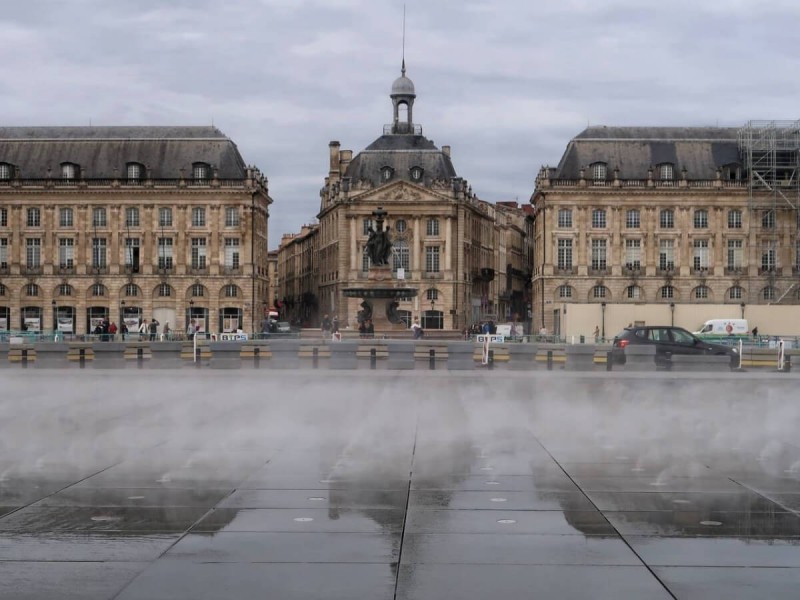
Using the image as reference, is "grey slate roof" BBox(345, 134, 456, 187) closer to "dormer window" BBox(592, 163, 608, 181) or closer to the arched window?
"dormer window" BBox(592, 163, 608, 181)

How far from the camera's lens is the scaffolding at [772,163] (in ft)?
316

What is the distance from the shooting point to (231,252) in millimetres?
104812

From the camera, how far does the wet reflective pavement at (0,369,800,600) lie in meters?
9.35

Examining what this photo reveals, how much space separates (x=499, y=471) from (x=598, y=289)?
90250mm

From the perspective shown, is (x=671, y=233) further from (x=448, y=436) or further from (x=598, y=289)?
(x=448, y=436)

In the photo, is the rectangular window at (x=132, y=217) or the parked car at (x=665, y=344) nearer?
the parked car at (x=665, y=344)

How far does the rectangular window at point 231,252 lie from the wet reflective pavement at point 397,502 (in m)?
80.5

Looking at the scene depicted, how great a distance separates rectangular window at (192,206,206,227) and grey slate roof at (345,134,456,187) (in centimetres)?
1463

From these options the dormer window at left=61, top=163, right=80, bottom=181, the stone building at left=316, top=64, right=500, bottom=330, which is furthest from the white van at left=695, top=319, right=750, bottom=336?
the dormer window at left=61, top=163, right=80, bottom=181

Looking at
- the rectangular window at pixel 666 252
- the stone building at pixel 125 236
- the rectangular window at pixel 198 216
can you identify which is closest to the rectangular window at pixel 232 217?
the stone building at pixel 125 236

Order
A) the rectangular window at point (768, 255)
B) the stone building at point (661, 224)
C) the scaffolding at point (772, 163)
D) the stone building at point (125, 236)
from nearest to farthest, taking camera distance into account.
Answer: the scaffolding at point (772, 163), the stone building at point (661, 224), the rectangular window at point (768, 255), the stone building at point (125, 236)

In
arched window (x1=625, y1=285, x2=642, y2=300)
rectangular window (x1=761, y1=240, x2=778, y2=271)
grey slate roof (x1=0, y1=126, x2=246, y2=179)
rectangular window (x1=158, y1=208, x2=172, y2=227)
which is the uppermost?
grey slate roof (x1=0, y1=126, x2=246, y2=179)

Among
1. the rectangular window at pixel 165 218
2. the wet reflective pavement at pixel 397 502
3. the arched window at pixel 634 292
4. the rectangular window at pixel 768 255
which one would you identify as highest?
the rectangular window at pixel 165 218

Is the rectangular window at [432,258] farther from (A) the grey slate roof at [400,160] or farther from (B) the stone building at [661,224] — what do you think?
(B) the stone building at [661,224]
